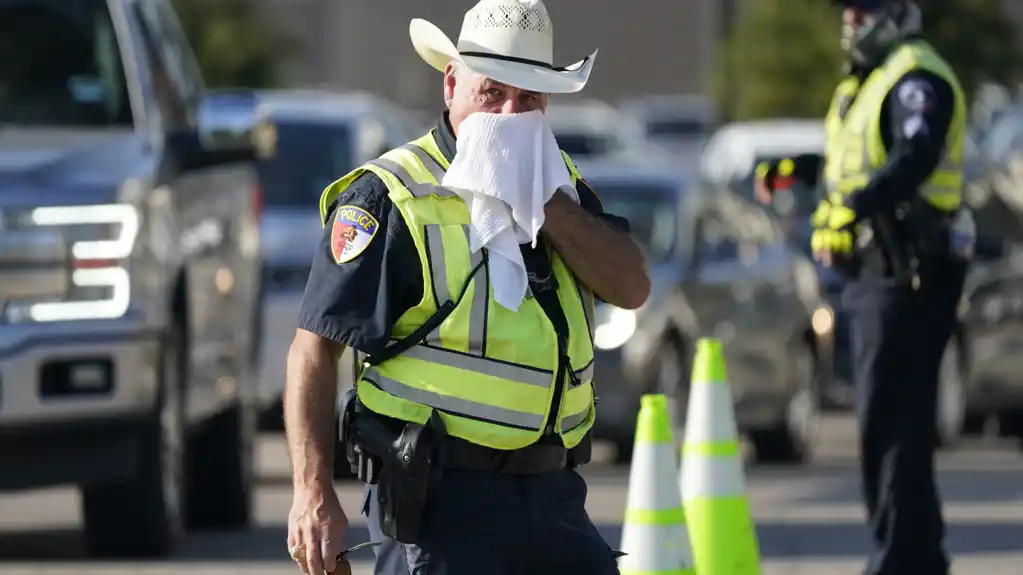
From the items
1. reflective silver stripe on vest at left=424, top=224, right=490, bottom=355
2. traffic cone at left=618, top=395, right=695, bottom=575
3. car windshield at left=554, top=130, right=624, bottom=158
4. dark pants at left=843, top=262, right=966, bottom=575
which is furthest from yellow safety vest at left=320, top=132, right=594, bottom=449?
car windshield at left=554, top=130, right=624, bottom=158

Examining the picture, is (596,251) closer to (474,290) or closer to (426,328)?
(474,290)

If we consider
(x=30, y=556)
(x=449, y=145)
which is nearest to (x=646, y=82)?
(x=30, y=556)

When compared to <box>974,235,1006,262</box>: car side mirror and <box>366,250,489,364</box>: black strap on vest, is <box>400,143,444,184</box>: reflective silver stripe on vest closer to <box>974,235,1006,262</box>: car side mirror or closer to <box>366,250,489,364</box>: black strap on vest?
<box>366,250,489,364</box>: black strap on vest

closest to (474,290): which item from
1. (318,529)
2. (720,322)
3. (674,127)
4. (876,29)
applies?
(318,529)

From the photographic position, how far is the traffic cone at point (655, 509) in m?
6.37

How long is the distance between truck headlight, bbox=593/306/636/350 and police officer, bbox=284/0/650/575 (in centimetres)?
855

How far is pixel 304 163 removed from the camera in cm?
1530

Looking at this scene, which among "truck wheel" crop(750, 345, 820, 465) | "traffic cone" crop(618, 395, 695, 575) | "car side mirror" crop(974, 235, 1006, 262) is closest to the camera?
"traffic cone" crop(618, 395, 695, 575)

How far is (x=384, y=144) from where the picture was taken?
50.9ft

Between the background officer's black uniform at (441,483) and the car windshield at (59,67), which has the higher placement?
the car windshield at (59,67)

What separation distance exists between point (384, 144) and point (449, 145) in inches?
423

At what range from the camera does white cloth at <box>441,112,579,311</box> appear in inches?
183

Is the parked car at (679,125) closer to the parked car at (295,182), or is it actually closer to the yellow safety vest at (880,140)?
the parked car at (295,182)

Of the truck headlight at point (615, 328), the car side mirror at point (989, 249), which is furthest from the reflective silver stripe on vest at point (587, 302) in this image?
the car side mirror at point (989, 249)
